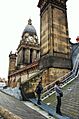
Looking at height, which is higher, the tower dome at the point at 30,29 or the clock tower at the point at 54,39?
the tower dome at the point at 30,29

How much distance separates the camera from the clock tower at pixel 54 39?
38.2ft

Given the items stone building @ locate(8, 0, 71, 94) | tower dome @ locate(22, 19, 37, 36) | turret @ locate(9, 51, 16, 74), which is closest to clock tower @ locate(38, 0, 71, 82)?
stone building @ locate(8, 0, 71, 94)

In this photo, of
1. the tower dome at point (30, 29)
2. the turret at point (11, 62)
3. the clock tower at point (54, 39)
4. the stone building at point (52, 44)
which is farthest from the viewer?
the tower dome at point (30, 29)

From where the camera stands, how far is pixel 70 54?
43.0ft

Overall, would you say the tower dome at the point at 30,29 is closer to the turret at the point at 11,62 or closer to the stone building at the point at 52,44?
the turret at the point at 11,62

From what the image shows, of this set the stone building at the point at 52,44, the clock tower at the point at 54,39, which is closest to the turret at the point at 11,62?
the stone building at the point at 52,44

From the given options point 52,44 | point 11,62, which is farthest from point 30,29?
point 52,44

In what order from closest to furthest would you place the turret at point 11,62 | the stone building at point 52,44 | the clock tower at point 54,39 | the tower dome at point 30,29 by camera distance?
the stone building at point 52,44
the clock tower at point 54,39
the turret at point 11,62
the tower dome at point 30,29

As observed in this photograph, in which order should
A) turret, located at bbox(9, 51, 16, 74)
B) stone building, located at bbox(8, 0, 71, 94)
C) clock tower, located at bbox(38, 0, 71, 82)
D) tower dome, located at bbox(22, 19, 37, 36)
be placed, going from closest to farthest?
stone building, located at bbox(8, 0, 71, 94), clock tower, located at bbox(38, 0, 71, 82), turret, located at bbox(9, 51, 16, 74), tower dome, located at bbox(22, 19, 37, 36)

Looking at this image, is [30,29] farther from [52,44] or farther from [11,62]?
[52,44]

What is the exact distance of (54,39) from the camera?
12.4 meters

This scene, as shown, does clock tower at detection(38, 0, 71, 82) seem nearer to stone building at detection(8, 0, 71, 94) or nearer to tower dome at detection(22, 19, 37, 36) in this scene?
stone building at detection(8, 0, 71, 94)

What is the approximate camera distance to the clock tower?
11648 millimetres

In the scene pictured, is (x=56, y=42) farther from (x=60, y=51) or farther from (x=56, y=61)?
(x=56, y=61)
